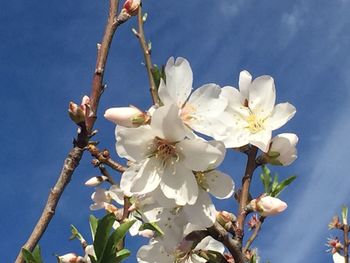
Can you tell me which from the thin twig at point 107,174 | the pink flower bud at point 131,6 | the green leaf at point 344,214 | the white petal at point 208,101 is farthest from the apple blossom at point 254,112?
the green leaf at point 344,214

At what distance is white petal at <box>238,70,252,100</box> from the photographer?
2.55 metres

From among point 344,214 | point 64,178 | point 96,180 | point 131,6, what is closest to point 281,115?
point 131,6

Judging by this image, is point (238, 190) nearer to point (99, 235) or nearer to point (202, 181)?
point (202, 181)

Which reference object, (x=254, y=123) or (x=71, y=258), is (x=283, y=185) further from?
(x=71, y=258)

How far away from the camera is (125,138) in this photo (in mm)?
2025

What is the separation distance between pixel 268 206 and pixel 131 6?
112cm

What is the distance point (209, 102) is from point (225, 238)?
0.52 metres

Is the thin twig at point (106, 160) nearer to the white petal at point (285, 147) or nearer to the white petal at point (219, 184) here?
the white petal at point (219, 184)

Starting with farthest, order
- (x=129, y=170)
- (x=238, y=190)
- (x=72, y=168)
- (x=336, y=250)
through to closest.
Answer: (x=336, y=250), (x=238, y=190), (x=129, y=170), (x=72, y=168)

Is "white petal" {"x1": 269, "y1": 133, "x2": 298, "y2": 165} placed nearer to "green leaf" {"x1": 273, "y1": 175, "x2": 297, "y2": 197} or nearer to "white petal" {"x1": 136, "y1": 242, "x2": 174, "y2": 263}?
"green leaf" {"x1": 273, "y1": 175, "x2": 297, "y2": 197}

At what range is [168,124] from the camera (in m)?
1.95

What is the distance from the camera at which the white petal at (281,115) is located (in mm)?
2368

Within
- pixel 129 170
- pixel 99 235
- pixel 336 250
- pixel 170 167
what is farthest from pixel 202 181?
pixel 336 250

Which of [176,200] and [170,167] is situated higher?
[170,167]
